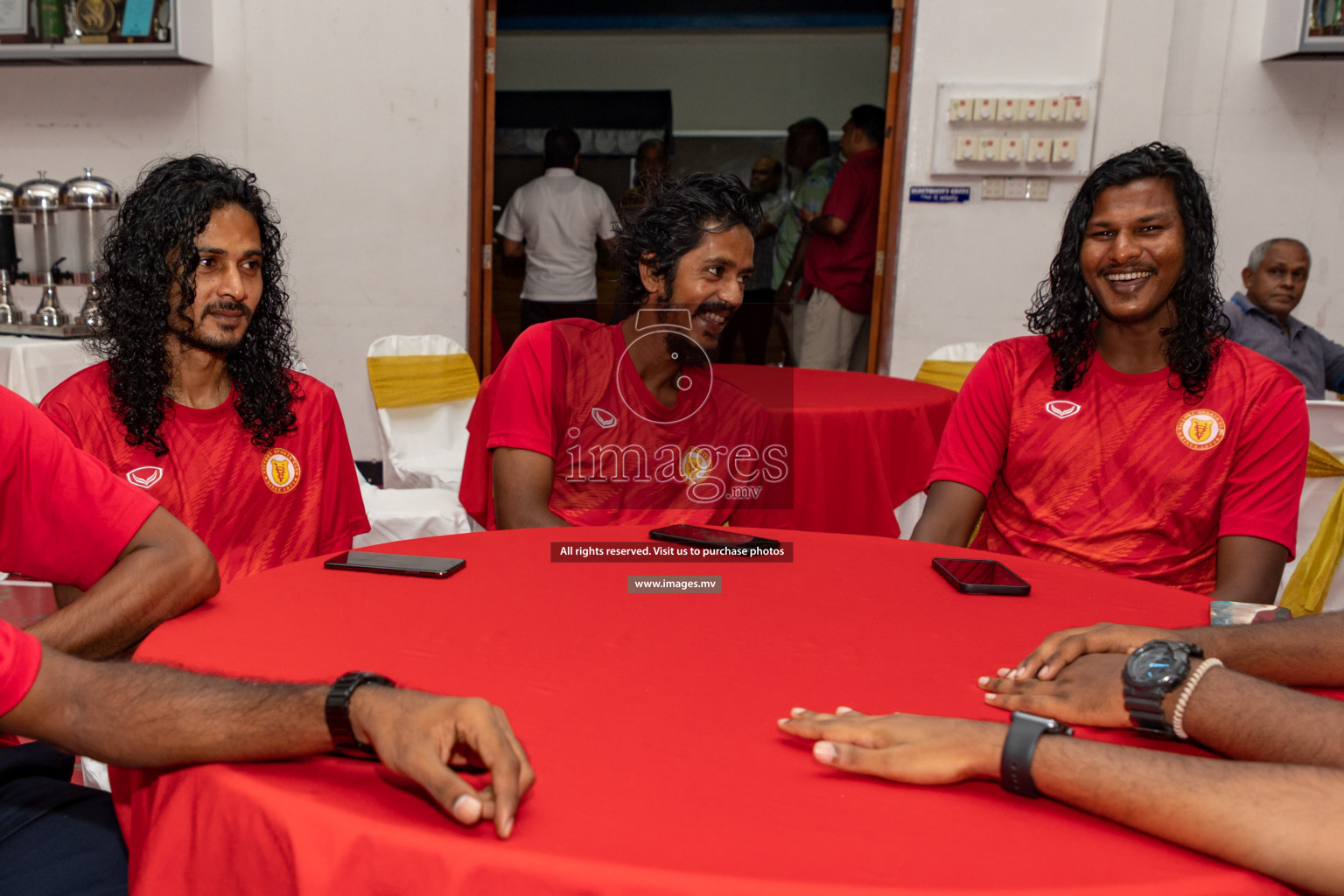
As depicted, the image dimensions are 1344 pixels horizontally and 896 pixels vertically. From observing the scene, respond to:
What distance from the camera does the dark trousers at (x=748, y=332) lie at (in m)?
1.82

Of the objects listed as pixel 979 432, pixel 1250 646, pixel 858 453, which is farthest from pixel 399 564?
pixel 858 453

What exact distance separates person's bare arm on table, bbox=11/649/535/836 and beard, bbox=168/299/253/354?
2.86 ft

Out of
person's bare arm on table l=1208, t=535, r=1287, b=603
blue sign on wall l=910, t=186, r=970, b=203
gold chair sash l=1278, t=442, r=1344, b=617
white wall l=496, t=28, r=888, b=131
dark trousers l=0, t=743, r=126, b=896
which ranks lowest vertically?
dark trousers l=0, t=743, r=126, b=896

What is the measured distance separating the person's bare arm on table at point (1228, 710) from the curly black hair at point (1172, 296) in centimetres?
103

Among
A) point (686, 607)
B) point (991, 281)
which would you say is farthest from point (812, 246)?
point (686, 607)

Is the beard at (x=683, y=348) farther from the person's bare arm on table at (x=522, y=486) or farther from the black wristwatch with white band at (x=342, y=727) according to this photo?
the black wristwatch with white band at (x=342, y=727)

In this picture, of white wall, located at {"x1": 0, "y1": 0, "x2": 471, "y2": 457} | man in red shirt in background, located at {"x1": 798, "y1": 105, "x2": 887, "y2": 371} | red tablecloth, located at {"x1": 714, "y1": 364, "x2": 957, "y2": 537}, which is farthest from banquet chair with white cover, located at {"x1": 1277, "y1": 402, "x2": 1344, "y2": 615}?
white wall, located at {"x1": 0, "y1": 0, "x2": 471, "y2": 457}

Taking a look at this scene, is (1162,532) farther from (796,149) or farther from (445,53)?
(796,149)

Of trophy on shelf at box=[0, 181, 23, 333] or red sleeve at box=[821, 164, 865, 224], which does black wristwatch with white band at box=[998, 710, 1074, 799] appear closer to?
trophy on shelf at box=[0, 181, 23, 333]

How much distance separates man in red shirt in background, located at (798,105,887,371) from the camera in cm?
538

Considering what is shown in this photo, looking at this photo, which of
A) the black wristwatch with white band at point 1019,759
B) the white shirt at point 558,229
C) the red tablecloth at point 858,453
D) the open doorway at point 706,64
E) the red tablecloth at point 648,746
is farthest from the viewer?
the open doorway at point 706,64

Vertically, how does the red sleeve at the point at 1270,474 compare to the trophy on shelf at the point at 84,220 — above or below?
below

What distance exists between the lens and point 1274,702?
893mm

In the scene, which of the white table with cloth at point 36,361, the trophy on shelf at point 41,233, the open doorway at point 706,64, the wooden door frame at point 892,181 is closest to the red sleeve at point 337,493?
the white table with cloth at point 36,361
